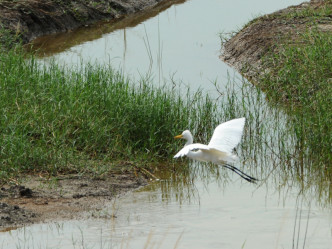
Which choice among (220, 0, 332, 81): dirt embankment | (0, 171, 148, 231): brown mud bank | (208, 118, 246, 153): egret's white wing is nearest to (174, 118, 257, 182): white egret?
(208, 118, 246, 153): egret's white wing

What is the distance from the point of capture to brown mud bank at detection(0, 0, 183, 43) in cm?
1358

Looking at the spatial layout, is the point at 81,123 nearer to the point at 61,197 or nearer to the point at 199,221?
the point at 61,197

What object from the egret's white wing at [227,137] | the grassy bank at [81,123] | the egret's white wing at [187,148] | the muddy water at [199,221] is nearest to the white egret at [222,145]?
the egret's white wing at [227,137]

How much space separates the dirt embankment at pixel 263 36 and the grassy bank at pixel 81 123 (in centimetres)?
309

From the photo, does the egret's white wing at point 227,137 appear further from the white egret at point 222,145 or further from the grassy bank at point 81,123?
the grassy bank at point 81,123

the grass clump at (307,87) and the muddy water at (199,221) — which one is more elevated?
the grass clump at (307,87)

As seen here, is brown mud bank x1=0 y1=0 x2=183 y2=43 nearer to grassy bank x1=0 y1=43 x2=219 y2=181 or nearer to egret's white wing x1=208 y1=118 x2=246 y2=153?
grassy bank x1=0 y1=43 x2=219 y2=181

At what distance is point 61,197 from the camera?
595 cm

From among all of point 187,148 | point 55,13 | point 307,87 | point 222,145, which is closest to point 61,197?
point 187,148

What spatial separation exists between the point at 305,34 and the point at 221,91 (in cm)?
163

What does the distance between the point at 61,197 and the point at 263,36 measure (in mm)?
6824

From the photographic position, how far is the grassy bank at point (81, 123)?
21.1 feet

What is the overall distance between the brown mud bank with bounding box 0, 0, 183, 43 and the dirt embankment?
3694mm

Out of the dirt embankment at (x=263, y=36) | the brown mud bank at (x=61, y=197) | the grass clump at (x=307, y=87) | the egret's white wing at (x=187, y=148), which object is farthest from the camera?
the dirt embankment at (x=263, y=36)
